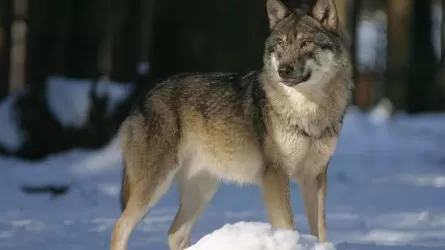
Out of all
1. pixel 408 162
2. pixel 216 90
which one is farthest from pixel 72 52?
pixel 216 90

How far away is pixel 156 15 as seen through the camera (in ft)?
47.0

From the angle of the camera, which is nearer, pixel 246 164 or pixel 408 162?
pixel 246 164

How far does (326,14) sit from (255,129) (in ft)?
3.32

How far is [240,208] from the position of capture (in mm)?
9250

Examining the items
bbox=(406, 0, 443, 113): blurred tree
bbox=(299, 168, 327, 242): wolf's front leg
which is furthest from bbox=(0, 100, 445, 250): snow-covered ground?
bbox=(406, 0, 443, 113): blurred tree

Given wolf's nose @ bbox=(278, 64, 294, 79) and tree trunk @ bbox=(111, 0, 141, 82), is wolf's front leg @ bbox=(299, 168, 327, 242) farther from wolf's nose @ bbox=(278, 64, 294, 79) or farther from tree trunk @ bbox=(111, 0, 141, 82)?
tree trunk @ bbox=(111, 0, 141, 82)

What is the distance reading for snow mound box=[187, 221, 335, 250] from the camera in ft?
16.4

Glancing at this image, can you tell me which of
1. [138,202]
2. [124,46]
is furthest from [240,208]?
[124,46]

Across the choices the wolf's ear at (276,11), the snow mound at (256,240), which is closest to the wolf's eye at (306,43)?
the wolf's ear at (276,11)

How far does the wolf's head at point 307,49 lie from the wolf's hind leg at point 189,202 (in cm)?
115

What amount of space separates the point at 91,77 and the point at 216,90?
24.8 feet

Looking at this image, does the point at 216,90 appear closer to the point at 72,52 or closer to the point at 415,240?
the point at 415,240

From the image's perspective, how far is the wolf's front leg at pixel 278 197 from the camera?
634 centimetres

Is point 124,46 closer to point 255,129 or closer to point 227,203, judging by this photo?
point 227,203
